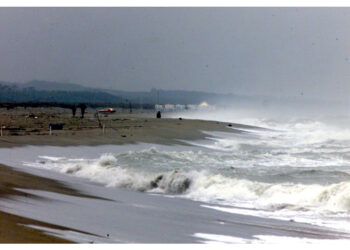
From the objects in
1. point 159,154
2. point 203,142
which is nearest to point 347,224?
point 159,154

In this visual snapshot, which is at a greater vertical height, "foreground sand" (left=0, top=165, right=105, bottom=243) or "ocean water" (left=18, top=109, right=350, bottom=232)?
"foreground sand" (left=0, top=165, right=105, bottom=243)

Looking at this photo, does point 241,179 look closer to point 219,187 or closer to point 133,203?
point 219,187

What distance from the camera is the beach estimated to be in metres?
11.0

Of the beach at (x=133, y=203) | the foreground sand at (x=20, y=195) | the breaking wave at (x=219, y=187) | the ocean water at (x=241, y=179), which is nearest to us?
the foreground sand at (x=20, y=195)

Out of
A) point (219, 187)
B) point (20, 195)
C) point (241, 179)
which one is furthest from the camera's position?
point (241, 179)

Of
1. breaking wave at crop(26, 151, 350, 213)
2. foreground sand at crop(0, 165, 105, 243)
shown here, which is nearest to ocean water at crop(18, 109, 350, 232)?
breaking wave at crop(26, 151, 350, 213)

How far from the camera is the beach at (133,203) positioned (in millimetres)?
11016

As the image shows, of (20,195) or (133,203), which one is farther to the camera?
(133,203)

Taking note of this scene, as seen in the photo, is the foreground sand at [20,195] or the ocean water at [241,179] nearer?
the foreground sand at [20,195]

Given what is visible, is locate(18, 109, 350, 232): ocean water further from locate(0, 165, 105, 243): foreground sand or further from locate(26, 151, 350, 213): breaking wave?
locate(0, 165, 105, 243): foreground sand

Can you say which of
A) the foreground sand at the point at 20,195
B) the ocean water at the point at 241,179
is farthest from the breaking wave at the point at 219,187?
the foreground sand at the point at 20,195

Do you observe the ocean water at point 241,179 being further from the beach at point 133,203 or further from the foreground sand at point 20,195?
the foreground sand at point 20,195

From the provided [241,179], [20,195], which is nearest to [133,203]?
[20,195]

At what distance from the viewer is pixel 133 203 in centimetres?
1594
